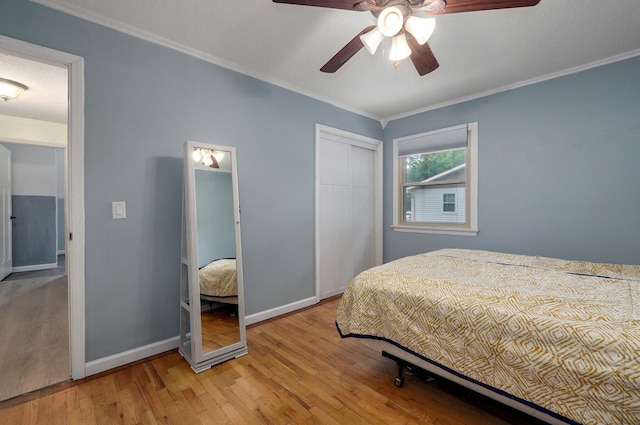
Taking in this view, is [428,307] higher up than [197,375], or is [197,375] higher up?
[428,307]

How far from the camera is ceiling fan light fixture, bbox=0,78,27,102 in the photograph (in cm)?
282

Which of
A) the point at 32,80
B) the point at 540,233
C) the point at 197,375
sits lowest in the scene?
the point at 197,375

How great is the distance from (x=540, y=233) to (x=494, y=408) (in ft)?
6.71

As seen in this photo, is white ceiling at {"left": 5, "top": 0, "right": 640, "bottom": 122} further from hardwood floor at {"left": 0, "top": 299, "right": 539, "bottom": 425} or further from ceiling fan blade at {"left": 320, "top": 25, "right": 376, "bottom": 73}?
hardwood floor at {"left": 0, "top": 299, "right": 539, "bottom": 425}

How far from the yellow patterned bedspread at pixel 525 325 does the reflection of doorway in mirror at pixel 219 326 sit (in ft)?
2.93

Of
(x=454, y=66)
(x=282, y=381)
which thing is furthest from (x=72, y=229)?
(x=454, y=66)

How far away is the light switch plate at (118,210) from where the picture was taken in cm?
200

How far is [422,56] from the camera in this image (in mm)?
1814

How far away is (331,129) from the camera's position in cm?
345

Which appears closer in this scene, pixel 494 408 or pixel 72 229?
pixel 494 408

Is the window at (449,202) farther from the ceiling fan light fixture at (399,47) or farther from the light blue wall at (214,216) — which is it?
the light blue wall at (214,216)

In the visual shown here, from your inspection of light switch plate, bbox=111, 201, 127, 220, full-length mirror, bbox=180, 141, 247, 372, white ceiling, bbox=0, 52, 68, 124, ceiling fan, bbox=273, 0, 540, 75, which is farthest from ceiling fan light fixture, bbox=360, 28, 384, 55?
white ceiling, bbox=0, 52, 68, 124

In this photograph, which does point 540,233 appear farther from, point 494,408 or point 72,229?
point 72,229

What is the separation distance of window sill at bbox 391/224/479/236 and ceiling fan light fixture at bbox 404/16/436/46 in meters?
2.45
